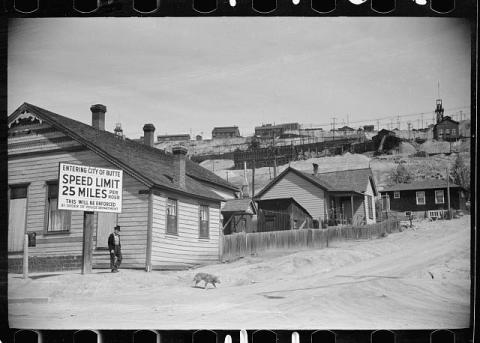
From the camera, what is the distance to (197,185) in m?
13.1

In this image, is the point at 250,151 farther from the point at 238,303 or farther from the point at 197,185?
the point at 238,303

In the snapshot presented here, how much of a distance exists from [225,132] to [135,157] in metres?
1.86

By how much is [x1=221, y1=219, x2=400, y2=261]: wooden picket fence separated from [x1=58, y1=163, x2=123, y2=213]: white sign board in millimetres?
2401

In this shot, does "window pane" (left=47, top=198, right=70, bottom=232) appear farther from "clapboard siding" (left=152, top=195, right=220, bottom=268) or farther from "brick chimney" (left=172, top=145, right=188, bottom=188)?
"brick chimney" (left=172, top=145, right=188, bottom=188)

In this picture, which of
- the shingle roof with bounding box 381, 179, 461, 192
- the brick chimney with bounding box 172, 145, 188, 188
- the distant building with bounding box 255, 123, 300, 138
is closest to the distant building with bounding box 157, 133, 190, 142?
the brick chimney with bounding box 172, 145, 188, 188

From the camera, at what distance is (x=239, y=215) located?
44.2ft

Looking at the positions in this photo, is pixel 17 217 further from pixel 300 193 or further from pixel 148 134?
pixel 300 193

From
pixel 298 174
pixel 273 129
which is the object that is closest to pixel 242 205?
pixel 298 174

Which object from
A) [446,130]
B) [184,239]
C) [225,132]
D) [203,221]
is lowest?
[184,239]

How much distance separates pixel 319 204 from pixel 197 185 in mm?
2642

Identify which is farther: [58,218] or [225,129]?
[225,129]

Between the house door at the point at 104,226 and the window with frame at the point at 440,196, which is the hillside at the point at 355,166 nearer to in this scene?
the window with frame at the point at 440,196

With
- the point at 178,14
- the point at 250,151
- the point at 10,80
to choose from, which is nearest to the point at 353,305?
the point at 250,151

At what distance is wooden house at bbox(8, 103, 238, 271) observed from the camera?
487 inches
